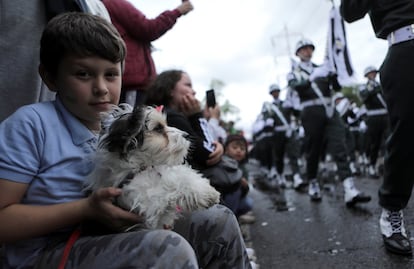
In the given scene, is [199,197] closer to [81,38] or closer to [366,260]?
[81,38]

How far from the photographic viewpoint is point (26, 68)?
180 cm

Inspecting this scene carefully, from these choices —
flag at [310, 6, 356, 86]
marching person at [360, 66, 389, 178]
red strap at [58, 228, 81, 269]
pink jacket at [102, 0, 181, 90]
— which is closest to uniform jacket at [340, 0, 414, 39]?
pink jacket at [102, 0, 181, 90]

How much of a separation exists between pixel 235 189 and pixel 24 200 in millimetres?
1740

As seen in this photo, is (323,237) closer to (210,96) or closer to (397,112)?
(397,112)

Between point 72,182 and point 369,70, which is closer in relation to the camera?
point 72,182

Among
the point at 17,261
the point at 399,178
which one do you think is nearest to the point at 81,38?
the point at 17,261

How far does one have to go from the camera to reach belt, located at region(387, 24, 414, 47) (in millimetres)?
2467

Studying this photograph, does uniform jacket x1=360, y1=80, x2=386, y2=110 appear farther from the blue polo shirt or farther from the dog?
the blue polo shirt

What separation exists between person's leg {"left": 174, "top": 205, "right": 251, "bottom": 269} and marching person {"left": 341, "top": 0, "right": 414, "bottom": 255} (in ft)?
5.24

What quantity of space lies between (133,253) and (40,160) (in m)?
0.45

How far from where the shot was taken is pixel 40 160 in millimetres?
1224

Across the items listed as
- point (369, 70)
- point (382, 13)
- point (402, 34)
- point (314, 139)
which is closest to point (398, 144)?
point (402, 34)

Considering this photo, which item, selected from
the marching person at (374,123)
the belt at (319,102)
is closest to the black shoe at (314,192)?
the belt at (319,102)

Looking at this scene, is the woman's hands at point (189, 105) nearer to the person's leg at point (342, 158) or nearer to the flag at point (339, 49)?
the flag at point (339, 49)
